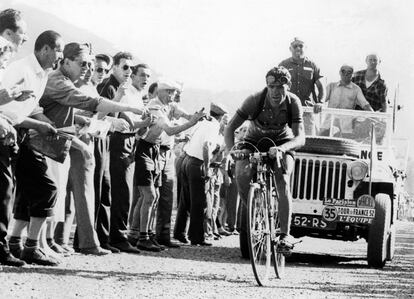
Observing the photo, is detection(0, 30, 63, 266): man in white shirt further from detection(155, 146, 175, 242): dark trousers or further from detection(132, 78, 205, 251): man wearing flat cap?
detection(155, 146, 175, 242): dark trousers

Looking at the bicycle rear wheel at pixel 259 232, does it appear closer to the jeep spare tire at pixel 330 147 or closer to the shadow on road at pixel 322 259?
the shadow on road at pixel 322 259

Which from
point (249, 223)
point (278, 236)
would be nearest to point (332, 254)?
point (278, 236)

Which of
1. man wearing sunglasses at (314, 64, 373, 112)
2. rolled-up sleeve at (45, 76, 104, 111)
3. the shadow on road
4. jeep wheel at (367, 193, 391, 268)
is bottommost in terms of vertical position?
the shadow on road

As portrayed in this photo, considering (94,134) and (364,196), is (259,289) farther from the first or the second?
(364,196)

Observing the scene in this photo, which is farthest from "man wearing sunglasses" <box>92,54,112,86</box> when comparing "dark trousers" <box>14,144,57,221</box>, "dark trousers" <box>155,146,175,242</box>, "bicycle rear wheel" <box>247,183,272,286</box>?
"bicycle rear wheel" <box>247,183,272,286</box>

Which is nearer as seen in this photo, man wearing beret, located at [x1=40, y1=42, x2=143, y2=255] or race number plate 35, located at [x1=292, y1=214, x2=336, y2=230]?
man wearing beret, located at [x1=40, y1=42, x2=143, y2=255]

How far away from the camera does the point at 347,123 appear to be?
13438mm

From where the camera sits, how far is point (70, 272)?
25.5ft

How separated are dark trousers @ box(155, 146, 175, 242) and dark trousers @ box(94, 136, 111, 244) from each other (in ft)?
6.20

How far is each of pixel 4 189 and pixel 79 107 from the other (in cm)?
114

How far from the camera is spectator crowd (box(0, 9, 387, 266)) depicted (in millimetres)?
7727

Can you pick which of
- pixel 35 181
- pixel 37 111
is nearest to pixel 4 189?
pixel 35 181

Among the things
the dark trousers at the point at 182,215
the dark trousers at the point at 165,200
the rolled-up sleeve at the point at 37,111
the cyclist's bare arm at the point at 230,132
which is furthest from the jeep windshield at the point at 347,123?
the rolled-up sleeve at the point at 37,111

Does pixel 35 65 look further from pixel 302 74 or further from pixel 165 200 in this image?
pixel 302 74
